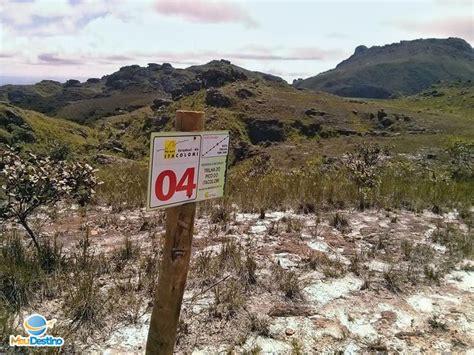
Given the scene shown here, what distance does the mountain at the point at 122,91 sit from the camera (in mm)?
58938

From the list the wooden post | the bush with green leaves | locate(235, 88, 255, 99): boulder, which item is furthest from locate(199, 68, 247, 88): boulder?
the wooden post

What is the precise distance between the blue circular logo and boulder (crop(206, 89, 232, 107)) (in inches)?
1607

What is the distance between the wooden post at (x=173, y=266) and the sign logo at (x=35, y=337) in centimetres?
93

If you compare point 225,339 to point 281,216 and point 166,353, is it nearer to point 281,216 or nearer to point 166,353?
point 166,353

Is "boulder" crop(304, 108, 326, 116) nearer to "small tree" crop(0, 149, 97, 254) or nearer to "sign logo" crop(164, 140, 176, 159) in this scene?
"small tree" crop(0, 149, 97, 254)

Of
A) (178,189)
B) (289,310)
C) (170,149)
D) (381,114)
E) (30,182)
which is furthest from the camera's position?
(381,114)

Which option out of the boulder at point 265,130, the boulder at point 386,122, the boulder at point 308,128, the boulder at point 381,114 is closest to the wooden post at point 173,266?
the boulder at point 265,130

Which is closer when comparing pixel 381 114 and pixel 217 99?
pixel 381 114

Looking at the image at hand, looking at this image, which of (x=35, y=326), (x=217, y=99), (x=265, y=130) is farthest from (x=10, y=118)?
(x=217, y=99)

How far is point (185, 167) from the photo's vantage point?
260 centimetres

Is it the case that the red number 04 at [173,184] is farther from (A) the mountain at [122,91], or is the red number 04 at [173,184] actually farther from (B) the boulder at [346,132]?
(A) the mountain at [122,91]

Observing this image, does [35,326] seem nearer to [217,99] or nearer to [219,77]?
[217,99]

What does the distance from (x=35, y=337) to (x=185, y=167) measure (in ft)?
6.66

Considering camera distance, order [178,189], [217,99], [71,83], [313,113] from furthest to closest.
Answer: [71,83] < [217,99] < [313,113] < [178,189]
